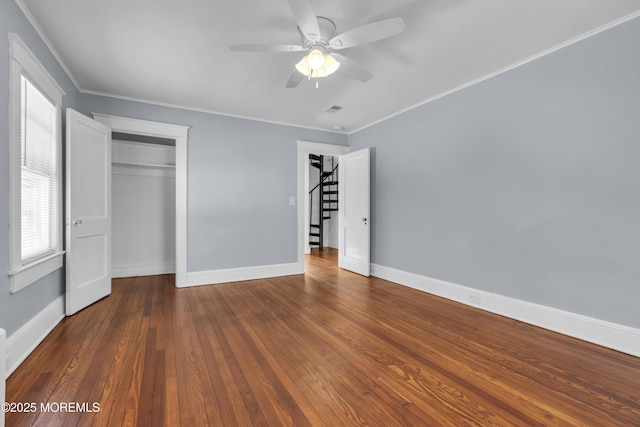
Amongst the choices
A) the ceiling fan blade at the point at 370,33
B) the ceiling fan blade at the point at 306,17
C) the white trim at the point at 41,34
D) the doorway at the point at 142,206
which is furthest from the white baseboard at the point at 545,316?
the white trim at the point at 41,34

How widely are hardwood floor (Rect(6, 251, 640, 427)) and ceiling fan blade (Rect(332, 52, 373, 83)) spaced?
2295mm

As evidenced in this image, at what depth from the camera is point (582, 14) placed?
2182mm

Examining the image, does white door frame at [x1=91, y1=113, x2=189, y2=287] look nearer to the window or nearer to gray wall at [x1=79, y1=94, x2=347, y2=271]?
gray wall at [x1=79, y1=94, x2=347, y2=271]

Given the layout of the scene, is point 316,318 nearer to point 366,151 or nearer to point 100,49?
point 366,151

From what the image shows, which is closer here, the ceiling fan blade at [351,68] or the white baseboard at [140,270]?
the ceiling fan blade at [351,68]

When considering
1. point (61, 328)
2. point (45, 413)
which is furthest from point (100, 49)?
point (45, 413)

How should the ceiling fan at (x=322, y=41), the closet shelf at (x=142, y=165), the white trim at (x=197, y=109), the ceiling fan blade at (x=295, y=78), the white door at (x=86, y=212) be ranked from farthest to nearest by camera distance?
the closet shelf at (x=142, y=165) < the white trim at (x=197, y=109) < the white door at (x=86, y=212) < the ceiling fan blade at (x=295, y=78) < the ceiling fan at (x=322, y=41)

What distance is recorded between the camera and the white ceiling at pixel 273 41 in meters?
2.10

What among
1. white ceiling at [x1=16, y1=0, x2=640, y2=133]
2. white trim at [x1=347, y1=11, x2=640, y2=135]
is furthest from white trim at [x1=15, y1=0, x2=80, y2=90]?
white trim at [x1=347, y1=11, x2=640, y2=135]

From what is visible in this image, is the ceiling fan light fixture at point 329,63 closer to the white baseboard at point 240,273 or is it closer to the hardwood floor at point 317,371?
the hardwood floor at point 317,371

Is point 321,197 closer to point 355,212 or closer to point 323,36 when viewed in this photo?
point 355,212

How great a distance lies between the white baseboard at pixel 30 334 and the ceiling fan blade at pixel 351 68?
10.2 feet

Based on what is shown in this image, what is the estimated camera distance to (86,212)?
3191 mm

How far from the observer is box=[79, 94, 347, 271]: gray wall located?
414 cm
